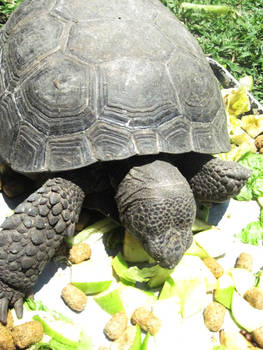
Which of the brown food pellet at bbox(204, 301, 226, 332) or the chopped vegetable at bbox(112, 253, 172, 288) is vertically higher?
the chopped vegetable at bbox(112, 253, 172, 288)

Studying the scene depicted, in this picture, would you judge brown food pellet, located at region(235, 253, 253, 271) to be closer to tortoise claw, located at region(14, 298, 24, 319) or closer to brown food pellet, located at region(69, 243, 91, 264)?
brown food pellet, located at region(69, 243, 91, 264)

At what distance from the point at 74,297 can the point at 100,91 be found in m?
1.31

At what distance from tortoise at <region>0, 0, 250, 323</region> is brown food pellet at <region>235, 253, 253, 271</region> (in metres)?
0.45

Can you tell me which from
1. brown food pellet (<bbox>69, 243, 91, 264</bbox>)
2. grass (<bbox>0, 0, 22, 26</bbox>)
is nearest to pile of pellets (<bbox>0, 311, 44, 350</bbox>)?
brown food pellet (<bbox>69, 243, 91, 264</bbox>)

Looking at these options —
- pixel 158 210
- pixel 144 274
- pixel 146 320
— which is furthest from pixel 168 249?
pixel 146 320

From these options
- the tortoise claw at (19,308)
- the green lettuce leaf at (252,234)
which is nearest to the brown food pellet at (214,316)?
the green lettuce leaf at (252,234)

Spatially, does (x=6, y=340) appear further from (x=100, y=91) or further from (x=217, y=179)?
(x=217, y=179)

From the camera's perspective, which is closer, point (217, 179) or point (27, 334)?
point (27, 334)

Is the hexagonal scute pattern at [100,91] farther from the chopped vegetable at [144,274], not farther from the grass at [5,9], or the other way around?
the grass at [5,9]

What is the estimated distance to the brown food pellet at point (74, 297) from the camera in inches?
107

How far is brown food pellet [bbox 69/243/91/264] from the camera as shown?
291 centimetres

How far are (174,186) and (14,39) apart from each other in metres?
1.68

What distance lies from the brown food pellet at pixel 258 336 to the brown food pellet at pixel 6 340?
4.77 feet

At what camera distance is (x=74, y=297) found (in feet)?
8.96
